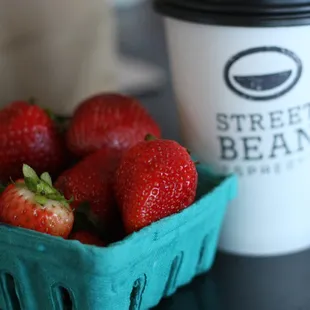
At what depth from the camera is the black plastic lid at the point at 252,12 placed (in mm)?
606

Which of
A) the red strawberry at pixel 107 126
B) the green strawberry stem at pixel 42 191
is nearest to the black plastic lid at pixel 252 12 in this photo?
the red strawberry at pixel 107 126

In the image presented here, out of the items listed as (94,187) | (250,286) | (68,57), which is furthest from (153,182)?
(68,57)

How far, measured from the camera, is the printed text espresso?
26.0 inches

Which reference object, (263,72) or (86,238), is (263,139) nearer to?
(263,72)

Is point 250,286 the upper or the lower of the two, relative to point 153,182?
lower

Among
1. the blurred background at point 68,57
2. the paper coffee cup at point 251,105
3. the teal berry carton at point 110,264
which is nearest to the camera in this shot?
the teal berry carton at point 110,264

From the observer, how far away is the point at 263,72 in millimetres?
637

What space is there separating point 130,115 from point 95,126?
0.13 feet

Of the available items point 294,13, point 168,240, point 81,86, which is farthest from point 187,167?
point 81,86

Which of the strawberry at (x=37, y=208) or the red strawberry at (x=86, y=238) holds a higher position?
the strawberry at (x=37, y=208)

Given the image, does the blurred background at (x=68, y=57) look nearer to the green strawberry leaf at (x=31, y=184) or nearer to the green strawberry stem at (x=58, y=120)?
the green strawberry stem at (x=58, y=120)

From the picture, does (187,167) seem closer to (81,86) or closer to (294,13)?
(294,13)

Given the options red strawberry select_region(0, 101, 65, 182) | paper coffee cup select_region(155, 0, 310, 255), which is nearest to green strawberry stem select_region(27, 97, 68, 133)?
red strawberry select_region(0, 101, 65, 182)

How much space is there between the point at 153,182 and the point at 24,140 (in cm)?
17
